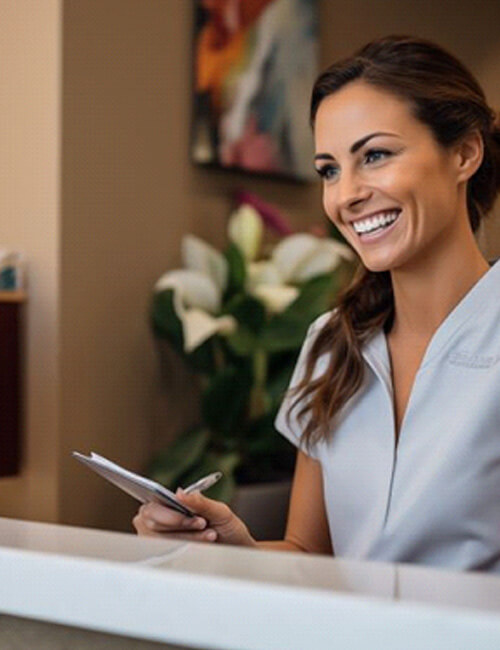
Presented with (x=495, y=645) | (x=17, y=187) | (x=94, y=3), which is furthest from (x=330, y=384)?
(x=94, y=3)

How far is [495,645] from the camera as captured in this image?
0.64 metres

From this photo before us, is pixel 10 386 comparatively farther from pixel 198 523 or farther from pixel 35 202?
pixel 198 523

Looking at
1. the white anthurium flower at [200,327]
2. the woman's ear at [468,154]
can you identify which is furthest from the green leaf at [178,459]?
the woman's ear at [468,154]

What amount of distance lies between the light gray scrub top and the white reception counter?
73cm

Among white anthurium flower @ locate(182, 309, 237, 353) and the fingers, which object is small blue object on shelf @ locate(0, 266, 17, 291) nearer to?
white anthurium flower @ locate(182, 309, 237, 353)

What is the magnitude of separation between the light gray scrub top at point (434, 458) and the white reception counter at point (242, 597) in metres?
0.73

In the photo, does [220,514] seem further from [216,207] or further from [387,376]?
[216,207]

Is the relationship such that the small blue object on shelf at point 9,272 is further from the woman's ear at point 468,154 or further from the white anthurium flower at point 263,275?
the woman's ear at point 468,154

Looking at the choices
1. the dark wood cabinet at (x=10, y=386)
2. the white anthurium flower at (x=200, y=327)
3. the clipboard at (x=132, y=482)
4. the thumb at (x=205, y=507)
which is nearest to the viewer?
the clipboard at (x=132, y=482)

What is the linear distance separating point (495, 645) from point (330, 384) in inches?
44.3

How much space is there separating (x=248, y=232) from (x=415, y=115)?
1.77m

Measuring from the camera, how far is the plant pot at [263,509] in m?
2.94

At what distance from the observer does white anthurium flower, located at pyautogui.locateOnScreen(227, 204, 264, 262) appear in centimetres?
338

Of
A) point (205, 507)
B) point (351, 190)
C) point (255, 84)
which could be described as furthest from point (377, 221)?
point (255, 84)
